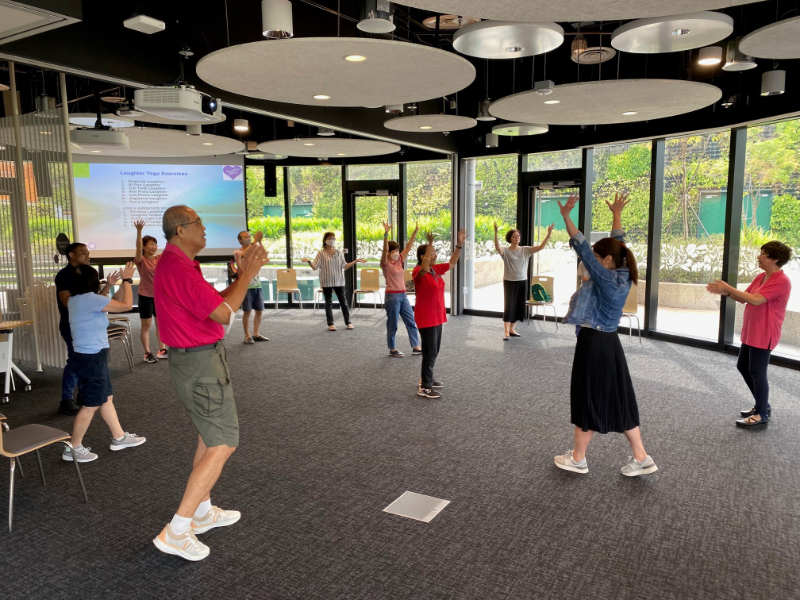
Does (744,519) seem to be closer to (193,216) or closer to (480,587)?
(480,587)

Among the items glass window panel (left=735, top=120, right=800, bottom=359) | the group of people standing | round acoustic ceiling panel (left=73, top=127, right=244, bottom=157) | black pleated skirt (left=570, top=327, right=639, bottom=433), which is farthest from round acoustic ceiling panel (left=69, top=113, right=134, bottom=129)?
glass window panel (left=735, top=120, right=800, bottom=359)

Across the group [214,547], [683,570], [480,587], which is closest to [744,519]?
[683,570]

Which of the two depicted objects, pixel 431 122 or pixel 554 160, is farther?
pixel 554 160

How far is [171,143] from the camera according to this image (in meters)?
9.33

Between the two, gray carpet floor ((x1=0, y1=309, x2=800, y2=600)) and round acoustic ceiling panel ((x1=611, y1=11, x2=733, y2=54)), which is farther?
round acoustic ceiling panel ((x1=611, y1=11, x2=733, y2=54))

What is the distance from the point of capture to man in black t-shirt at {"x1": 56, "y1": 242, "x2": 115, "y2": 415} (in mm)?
4557

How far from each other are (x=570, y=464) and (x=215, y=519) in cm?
253

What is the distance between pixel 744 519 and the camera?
3.57 meters

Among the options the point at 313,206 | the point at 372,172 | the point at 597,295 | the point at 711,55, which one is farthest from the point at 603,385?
the point at 313,206

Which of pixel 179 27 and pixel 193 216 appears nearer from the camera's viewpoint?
pixel 193 216

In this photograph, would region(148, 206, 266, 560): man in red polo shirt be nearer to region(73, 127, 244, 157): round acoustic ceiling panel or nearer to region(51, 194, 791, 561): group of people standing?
region(51, 194, 791, 561): group of people standing

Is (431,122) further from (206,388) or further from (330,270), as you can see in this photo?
(206,388)

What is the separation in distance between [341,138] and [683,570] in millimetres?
7950

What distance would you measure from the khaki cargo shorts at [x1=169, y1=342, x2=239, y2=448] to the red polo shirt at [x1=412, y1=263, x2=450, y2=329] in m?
3.22
